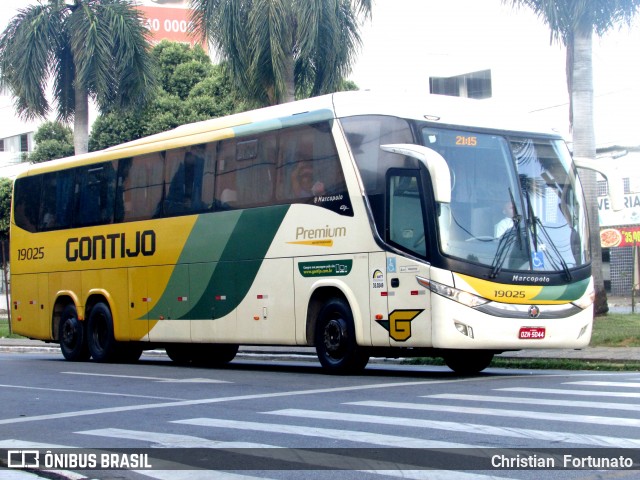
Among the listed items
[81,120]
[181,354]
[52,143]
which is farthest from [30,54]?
[52,143]

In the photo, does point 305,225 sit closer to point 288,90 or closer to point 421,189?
point 421,189

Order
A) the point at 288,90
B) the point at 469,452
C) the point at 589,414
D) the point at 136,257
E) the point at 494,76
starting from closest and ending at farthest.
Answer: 1. the point at 469,452
2. the point at 589,414
3. the point at 136,257
4. the point at 288,90
5. the point at 494,76

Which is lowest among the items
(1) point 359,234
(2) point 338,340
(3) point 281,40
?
(2) point 338,340

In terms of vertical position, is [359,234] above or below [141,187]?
below

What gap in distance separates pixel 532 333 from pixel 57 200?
11.6 m

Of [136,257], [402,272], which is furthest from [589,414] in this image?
[136,257]

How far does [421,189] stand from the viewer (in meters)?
14.4

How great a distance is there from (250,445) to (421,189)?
6.44 metres

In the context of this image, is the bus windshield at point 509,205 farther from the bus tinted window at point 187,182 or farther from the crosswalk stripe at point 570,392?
the bus tinted window at point 187,182

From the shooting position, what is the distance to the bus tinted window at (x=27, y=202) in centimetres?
2305

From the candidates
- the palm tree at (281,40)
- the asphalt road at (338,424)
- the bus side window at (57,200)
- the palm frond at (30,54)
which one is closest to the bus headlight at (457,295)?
the asphalt road at (338,424)

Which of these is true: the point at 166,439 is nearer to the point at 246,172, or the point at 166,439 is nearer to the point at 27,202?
the point at 246,172

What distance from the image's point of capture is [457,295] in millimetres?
14141

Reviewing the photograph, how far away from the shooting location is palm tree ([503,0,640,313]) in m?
22.4
